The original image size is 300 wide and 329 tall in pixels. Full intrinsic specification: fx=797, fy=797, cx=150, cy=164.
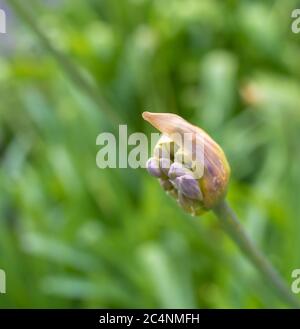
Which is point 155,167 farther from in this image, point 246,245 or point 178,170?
point 246,245

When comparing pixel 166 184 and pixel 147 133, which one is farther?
pixel 147 133

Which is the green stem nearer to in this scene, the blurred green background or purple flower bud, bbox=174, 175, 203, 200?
purple flower bud, bbox=174, 175, 203, 200

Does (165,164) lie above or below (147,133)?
Answer: below

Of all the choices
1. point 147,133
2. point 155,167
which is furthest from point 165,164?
point 147,133

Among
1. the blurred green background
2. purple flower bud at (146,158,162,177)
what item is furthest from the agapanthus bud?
the blurred green background

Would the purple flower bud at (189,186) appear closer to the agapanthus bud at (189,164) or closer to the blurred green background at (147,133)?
the agapanthus bud at (189,164)

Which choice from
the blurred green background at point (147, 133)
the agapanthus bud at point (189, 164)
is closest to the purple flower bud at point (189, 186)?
the agapanthus bud at point (189, 164)

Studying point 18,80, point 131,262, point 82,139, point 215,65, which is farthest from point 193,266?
point 18,80
